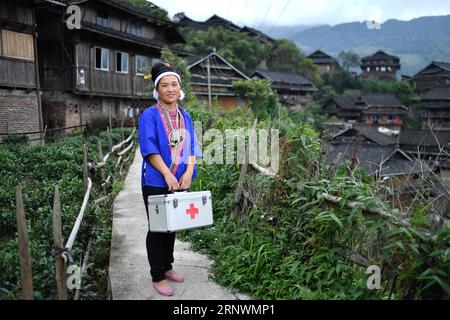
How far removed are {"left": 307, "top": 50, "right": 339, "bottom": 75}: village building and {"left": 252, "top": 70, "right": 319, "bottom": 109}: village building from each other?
611 inches

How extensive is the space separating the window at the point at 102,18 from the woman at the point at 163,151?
57.5 ft

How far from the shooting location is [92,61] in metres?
18.1

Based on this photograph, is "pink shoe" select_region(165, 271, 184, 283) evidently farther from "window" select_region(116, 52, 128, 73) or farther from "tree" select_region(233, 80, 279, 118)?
"tree" select_region(233, 80, 279, 118)

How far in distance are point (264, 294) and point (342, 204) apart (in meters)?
1.03

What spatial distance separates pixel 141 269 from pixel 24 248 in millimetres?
1553

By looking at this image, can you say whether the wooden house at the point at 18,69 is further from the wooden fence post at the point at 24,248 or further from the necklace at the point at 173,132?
the wooden fence post at the point at 24,248

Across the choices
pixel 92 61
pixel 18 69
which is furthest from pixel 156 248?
pixel 92 61

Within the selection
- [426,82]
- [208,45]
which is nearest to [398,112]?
[426,82]

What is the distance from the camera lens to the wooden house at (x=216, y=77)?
99.1 feet

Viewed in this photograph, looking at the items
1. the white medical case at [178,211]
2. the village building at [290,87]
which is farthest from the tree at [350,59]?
the white medical case at [178,211]

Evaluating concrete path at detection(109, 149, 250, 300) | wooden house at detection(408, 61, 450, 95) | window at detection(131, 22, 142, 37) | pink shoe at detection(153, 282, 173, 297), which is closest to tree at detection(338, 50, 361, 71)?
wooden house at detection(408, 61, 450, 95)

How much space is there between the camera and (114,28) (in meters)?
20.2

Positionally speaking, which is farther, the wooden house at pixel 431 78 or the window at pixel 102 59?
the wooden house at pixel 431 78
